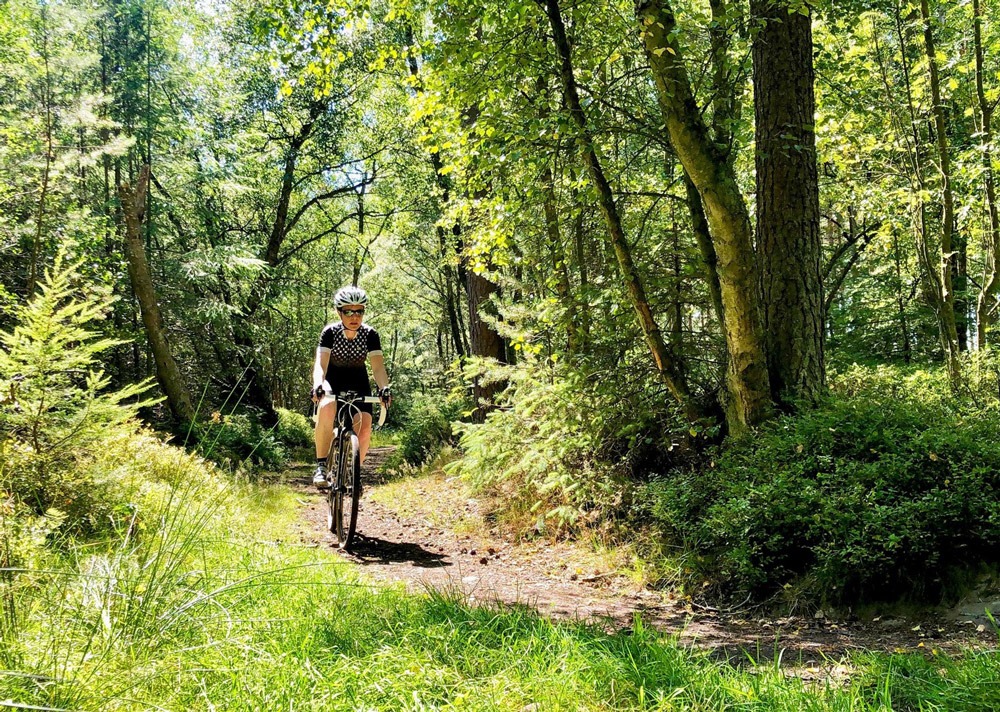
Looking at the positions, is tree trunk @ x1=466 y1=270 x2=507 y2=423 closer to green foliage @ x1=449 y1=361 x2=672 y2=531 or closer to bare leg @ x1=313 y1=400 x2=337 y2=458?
green foliage @ x1=449 y1=361 x2=672 y2=531

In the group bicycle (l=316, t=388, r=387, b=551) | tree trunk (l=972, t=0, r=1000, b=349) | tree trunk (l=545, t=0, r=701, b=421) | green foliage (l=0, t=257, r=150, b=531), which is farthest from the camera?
tree trunk (l=972, t=0, r=1000, b=349)

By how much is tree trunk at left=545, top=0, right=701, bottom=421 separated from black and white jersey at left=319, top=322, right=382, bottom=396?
104 inches

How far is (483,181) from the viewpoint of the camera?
21.2 feet

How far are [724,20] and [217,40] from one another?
18.7m

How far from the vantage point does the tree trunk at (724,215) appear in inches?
186

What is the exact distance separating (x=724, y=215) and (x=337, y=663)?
4.29 metres

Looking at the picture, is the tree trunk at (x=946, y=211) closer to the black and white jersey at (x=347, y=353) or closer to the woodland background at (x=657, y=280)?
the woodland background at (x=657, y=280)

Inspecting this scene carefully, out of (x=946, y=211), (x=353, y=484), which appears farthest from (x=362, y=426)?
(x=946, y=211)

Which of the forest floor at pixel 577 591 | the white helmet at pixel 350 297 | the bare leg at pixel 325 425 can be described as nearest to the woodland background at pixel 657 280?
the forest floor at pixel 577 591

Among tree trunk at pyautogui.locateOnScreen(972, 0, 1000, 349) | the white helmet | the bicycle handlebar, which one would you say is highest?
tree trunk at pyautogui.locateOnScreen(972, 0, 1000, 349)

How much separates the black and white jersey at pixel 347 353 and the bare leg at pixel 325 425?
243 mm

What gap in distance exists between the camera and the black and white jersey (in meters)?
6.52

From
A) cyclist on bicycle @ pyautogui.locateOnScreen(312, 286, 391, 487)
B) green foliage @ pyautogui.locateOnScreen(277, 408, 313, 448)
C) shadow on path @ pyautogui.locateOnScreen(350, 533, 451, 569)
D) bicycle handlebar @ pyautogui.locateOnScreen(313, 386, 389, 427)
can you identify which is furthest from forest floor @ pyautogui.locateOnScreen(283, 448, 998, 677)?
green foliage @ pyautogui.locateOnScreen(277, 408, 313, 448)

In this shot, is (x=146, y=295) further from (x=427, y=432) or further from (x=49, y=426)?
(x=49, y=426)
